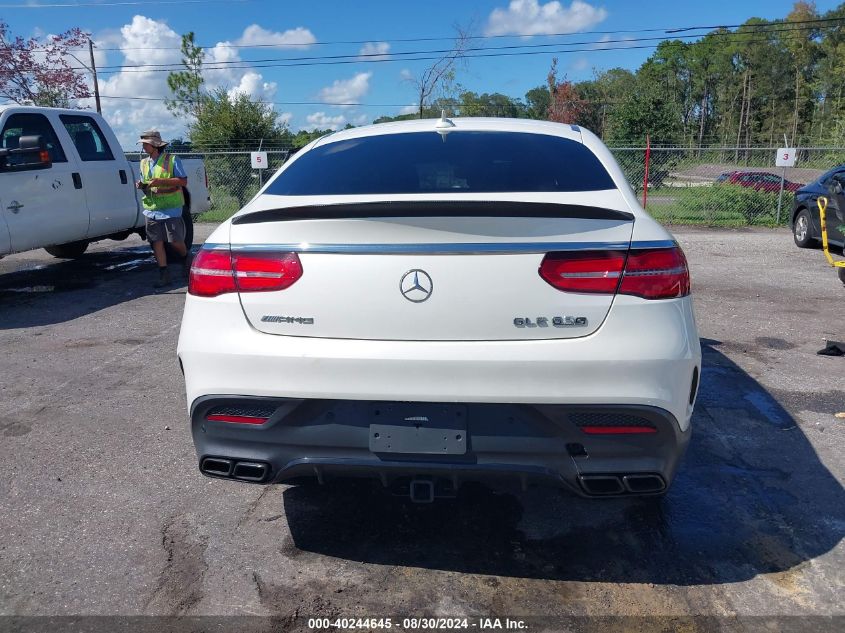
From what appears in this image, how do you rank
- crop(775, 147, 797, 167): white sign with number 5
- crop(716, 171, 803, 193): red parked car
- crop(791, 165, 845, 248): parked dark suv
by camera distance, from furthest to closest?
1. crop(716, 171, 803, 193): red parked car
2. crop(775, 147, 797, 167): white sign with number 5
3. crop(791, 165, 845, 248): parked dark suv

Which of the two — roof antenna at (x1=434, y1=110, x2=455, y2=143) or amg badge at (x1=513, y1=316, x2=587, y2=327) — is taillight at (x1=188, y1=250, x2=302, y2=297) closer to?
amg badge at (x1=513, y1=316, x2=587, y2=327)

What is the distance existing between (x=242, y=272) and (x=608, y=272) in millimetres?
1322

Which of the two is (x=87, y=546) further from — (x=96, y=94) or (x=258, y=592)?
(x=96, y=94)

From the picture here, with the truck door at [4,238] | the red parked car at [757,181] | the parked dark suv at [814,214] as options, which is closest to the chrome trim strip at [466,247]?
the truck door at [4,238]

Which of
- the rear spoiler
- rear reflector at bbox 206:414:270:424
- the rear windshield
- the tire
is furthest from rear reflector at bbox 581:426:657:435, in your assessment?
the tire

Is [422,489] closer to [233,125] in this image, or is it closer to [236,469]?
[236,469]

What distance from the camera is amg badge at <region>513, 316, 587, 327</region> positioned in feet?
7.99

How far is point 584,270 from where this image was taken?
2.44m

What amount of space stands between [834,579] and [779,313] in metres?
5.16

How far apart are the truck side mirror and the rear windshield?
16.6ft

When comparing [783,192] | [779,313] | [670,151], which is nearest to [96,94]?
[670,151]

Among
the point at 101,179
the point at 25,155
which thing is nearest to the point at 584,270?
the point at 25,155

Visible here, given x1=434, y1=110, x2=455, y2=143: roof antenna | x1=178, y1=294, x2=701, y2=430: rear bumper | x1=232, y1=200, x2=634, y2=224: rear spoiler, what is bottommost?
x1=178, y1=294, x2=701, y2=430: rear bumper

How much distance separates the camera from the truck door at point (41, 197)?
297 inches
